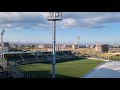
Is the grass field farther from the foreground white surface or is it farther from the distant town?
the distant town

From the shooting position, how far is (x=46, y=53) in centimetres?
2542

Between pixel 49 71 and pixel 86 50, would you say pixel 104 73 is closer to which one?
pixel 49 71

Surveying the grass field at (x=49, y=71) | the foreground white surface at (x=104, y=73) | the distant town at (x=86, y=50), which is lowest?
the grass field at (x=49, y=71)

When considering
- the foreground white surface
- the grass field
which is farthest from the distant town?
the foreground white surface

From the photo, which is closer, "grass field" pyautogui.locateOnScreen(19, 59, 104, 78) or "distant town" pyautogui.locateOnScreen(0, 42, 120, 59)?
"grass field" pyautogui.locateOnScreen(19, 59, 104, 78)

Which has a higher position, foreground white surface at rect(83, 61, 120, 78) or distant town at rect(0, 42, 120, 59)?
distant town at rect(0, 42, 120, 59)

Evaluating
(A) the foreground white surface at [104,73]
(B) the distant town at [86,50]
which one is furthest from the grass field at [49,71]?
(B) the distant town at [86,50]

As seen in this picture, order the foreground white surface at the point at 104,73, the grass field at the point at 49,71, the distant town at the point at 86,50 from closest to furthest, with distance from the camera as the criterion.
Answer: the foreground white surface at the point at 104,73
the grass field at the point at 49,71
the distant town at the point at 86,50

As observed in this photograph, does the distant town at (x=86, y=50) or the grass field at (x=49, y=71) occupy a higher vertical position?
the distant town at (x=86, y=50)

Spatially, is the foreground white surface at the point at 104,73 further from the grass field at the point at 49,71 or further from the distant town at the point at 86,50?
the distant town at the point at 86,50
